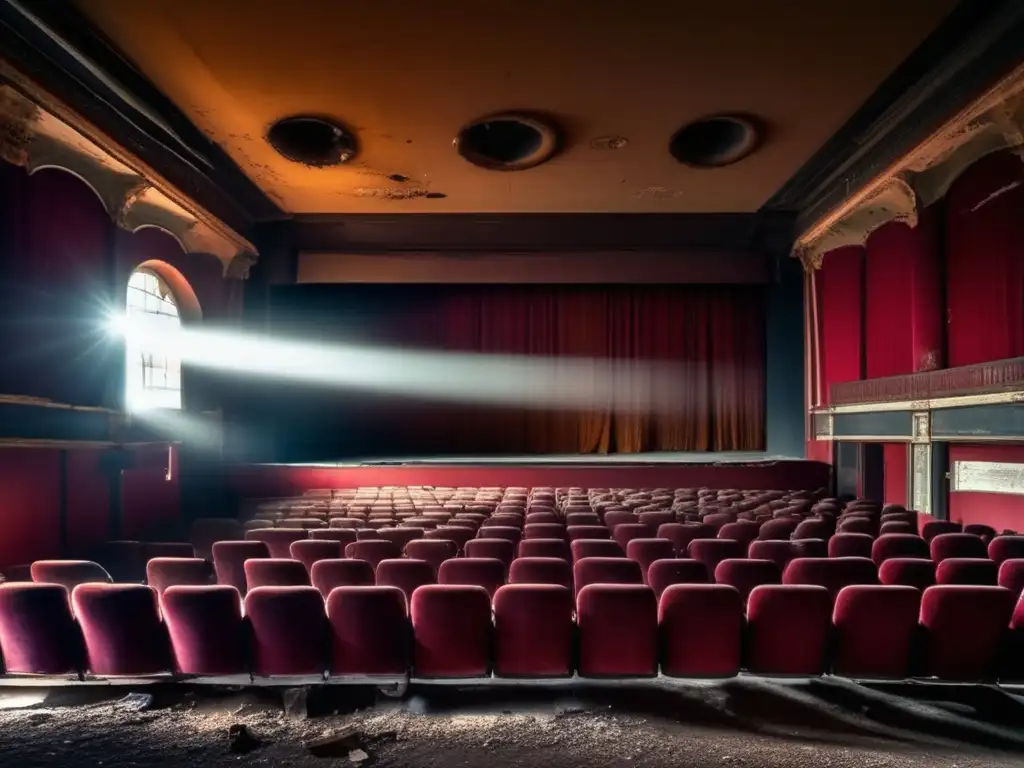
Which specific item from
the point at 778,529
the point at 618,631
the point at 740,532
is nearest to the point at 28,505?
the point at 618,631

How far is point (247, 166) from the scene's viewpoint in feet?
26.1

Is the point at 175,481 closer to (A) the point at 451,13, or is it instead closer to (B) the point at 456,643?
(A) the point at 451,13

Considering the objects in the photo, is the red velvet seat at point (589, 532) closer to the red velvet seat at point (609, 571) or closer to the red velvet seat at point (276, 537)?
the red velvet seat at point (609, 571)

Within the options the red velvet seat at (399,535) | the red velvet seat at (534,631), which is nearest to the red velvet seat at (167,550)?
the red velvet seat at (399,535)

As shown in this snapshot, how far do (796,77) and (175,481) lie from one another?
7.37 metres

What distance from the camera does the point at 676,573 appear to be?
298 centimetres

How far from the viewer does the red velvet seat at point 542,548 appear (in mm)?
3443

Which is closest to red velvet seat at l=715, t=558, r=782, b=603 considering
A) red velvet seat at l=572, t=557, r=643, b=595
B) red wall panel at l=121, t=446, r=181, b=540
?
red velvet seat at l=572, t=557, r=643, b=595

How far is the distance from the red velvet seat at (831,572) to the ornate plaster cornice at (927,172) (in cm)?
420

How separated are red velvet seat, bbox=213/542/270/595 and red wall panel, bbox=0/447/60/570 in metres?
2.61

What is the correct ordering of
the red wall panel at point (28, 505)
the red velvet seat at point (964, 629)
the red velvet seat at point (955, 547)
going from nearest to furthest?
1. the red velvet seat at point (964, 629)
2. the red velvet seat at point (955, 547)
3. the red wall panel at point (28, 505)

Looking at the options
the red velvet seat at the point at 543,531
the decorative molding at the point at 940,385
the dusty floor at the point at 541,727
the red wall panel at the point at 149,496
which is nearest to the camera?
the dusty floor at the point at 541,727

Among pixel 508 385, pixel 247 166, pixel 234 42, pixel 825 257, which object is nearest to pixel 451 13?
pixel 234 42

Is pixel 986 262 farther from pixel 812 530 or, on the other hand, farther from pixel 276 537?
pixel 276 537
